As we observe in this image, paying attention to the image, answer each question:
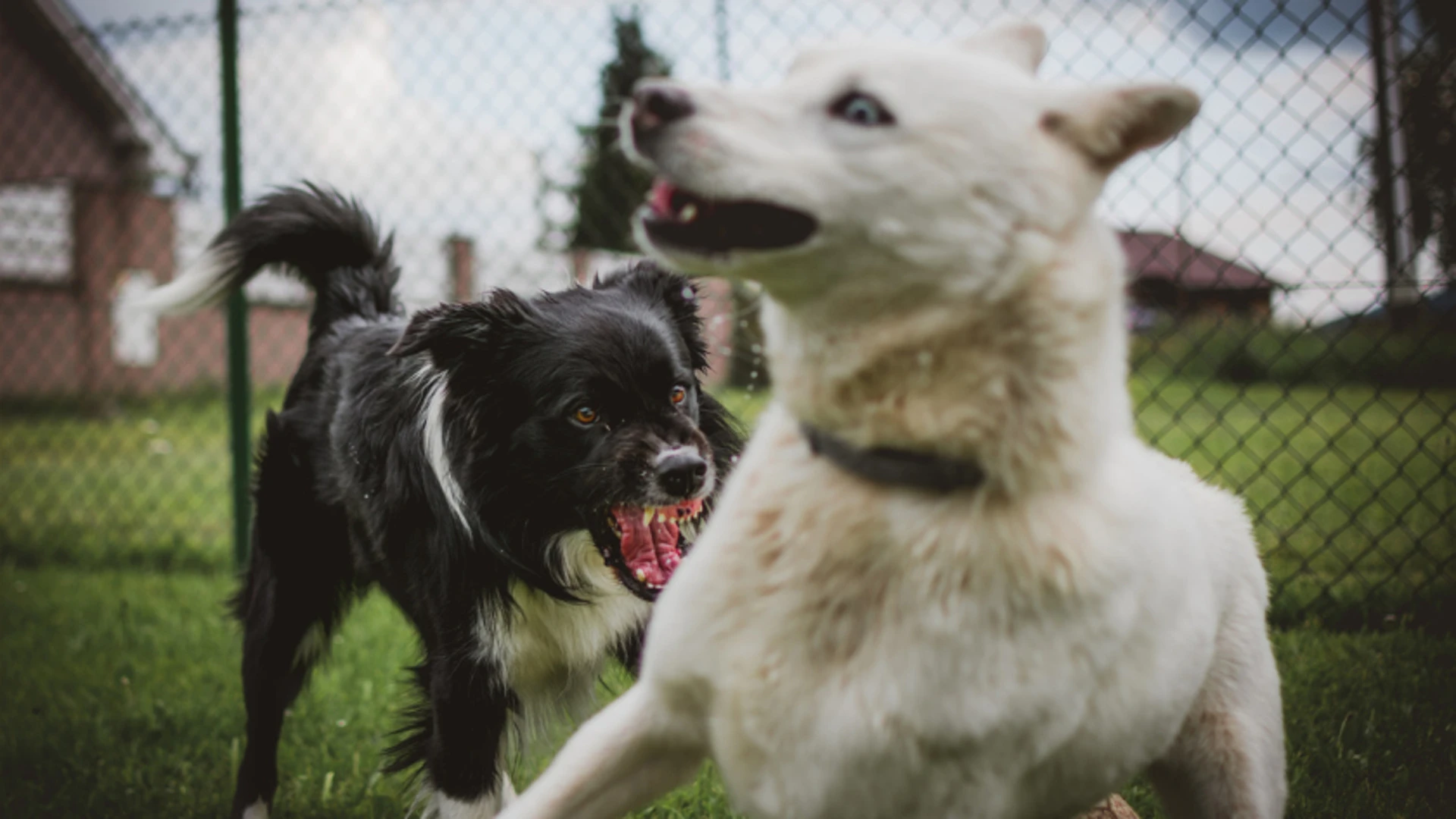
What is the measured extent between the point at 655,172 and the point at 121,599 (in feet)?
15.0

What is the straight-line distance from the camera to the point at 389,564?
108 inches

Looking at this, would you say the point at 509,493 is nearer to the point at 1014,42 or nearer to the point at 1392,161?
the point at 1014,42

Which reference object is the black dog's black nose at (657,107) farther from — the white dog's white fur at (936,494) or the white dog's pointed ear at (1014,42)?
the white dog's pointed ear at (1014,42)

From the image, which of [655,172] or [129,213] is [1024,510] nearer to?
[655,172]

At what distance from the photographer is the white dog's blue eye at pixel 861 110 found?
1.27m

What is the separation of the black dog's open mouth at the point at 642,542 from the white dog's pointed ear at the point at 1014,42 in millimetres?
1291

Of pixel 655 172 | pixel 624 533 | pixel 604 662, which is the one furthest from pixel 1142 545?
pixel 604 662

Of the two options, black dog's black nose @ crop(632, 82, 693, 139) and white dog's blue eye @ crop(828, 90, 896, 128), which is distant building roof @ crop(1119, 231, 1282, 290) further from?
black dog's black nose @ crop(632, 82, 693, 139)

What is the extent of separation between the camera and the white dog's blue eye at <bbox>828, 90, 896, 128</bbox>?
1269mm

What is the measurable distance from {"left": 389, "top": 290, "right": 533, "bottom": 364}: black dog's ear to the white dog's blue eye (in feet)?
4.63

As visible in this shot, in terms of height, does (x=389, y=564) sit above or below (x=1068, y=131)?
below

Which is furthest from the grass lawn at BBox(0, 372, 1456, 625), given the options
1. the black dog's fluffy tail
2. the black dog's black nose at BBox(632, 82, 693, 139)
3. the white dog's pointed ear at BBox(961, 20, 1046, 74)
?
the black dog's black nose at BBox(632, 82, 693, 139)

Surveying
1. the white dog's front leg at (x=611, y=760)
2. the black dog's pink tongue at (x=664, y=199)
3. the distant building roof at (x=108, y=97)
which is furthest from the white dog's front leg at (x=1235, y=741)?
the distant building roof at (x=108, y=97)

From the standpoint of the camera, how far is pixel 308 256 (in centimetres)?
342
